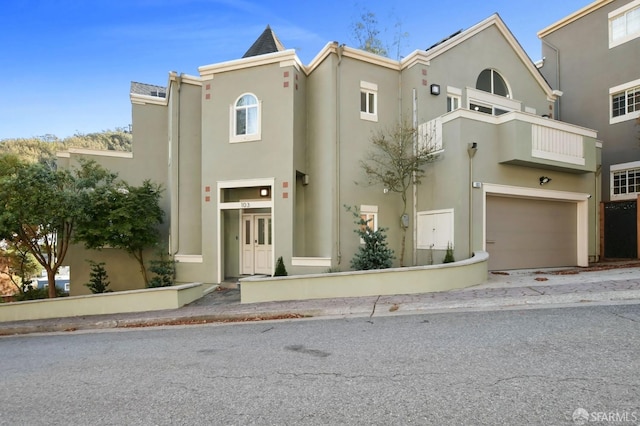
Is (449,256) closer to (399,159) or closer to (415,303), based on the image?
(399,159)

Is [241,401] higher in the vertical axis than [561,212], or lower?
lower

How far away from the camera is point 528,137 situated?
34.6 feet

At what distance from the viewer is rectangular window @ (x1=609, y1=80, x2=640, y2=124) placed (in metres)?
14.3

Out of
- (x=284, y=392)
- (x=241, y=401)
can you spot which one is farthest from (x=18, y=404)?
(x=284, y=392)

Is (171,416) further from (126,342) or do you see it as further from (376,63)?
(376,63)

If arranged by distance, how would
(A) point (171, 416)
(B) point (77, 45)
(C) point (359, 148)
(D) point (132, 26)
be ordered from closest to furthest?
(A) point (171, 416)
(C) point (359, 148)
(D) point (132, 26)
(B) point (77, 45)

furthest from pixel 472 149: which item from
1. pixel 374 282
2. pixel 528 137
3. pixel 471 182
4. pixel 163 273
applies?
pixel 163 273

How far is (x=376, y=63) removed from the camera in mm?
12352

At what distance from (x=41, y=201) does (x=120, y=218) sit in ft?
7.44

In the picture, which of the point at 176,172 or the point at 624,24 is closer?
the point at 176,172

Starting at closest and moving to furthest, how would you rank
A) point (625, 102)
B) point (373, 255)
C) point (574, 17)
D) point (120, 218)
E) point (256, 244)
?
point (373, 255) → point (120, 218) → point (256, 244) → point (625, 102) → point (574, 17)

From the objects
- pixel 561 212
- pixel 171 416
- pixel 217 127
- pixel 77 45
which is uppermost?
pixel 77 45

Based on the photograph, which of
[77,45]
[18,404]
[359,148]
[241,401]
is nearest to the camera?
[241,401]

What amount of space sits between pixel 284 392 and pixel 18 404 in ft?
9.53
